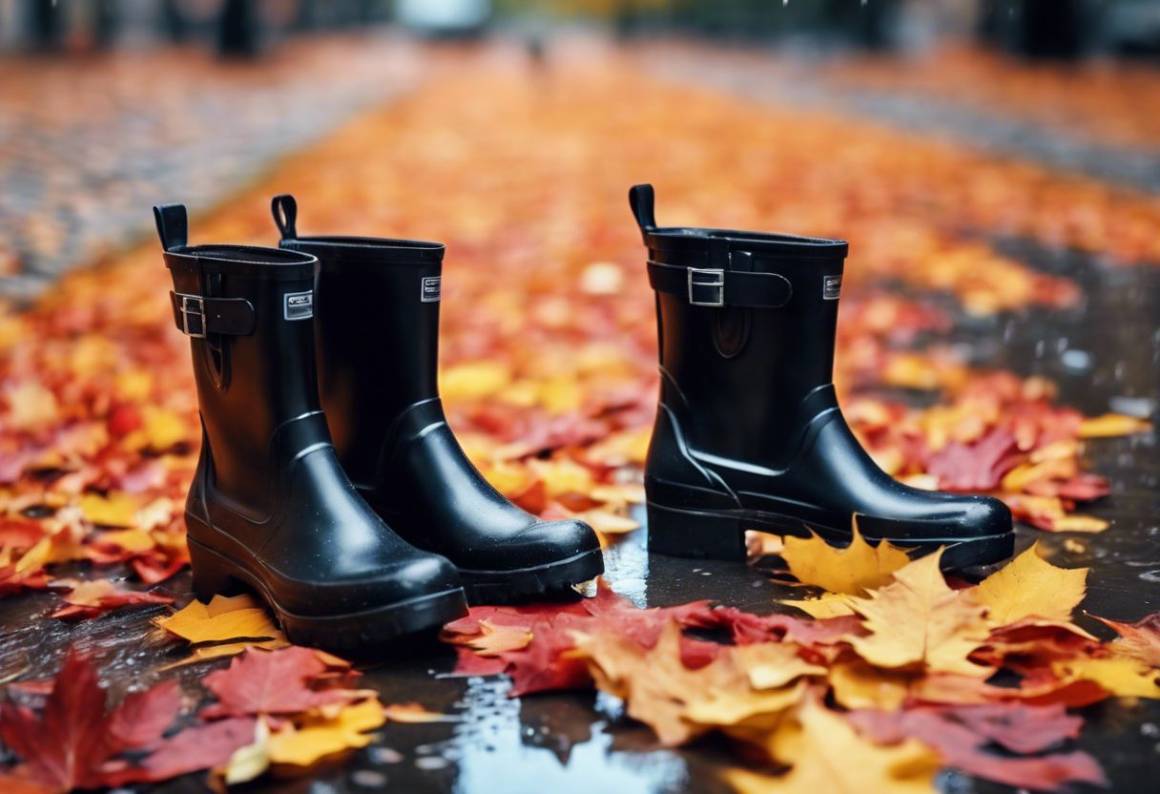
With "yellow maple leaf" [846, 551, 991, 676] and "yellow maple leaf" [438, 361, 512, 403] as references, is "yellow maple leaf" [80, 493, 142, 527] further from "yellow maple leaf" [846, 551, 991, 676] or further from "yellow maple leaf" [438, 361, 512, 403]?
"yellow maple leaf" [846, 551, 991, 676]

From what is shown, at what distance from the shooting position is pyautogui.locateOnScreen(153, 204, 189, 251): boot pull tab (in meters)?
1.96

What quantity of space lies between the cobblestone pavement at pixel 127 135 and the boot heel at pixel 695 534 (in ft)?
11.8

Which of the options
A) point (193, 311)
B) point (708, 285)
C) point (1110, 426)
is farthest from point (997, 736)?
point (1110, 426)

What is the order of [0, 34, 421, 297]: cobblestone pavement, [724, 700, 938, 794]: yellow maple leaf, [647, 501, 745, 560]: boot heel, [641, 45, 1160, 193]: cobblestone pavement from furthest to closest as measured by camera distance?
[641, 45, 1160, 193]: cobblestone pavement
[0, 34, 421, 297]: cobblestone pavement
[647, 501, 745, 560]: boot heel
[724, 700, 938, 794]: yellow maple leaf

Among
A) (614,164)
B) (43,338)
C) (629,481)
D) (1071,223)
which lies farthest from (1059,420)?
(614,164)

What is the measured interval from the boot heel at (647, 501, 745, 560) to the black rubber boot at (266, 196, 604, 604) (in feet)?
1.06

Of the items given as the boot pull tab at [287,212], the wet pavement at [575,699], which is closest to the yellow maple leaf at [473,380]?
the wet pavement at [575,699]

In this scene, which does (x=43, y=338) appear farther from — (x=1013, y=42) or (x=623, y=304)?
(x=1013, y=42)

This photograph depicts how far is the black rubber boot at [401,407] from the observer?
1972mm

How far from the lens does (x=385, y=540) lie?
5.92ft

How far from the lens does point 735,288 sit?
2.12 m

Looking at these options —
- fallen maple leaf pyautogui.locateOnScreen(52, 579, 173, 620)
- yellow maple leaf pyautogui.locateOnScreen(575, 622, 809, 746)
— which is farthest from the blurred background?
yellow maple leaf pyautogui.locateOnScreen(575, 622, 809, 746)

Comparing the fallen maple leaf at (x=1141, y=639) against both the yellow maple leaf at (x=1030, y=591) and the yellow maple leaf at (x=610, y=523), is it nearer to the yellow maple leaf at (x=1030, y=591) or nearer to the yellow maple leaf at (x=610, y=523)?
the yellow maple leaf at (x=1030, y=591)

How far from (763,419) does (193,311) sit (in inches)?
37.3
